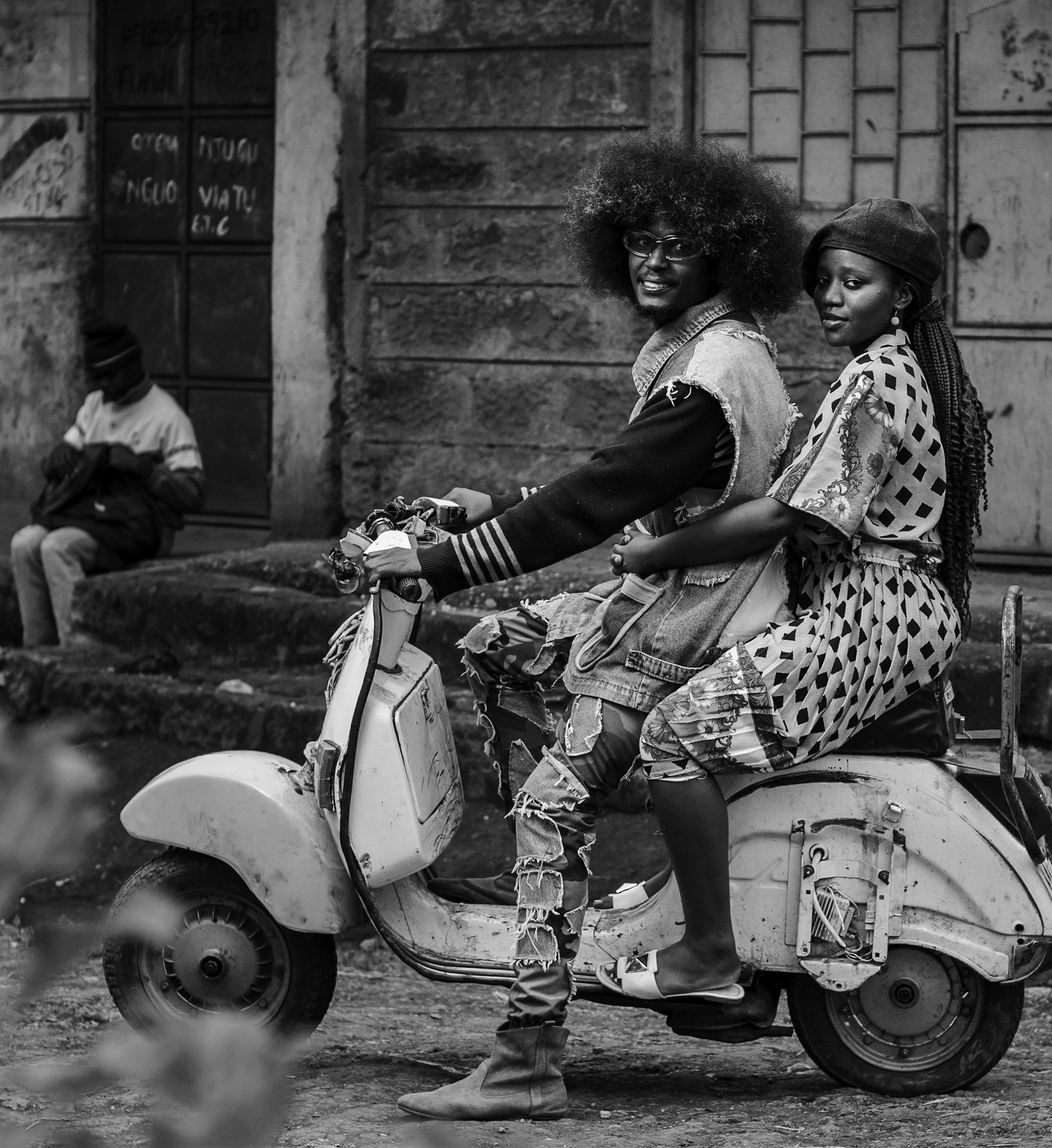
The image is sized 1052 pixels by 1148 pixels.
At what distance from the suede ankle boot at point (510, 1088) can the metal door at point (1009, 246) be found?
360 centimetres

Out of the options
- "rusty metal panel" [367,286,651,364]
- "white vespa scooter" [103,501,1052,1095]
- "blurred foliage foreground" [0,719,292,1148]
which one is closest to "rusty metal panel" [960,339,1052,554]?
"rusty metal panel" [367,286,651,364]

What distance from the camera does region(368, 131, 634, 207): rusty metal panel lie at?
6.57 metres

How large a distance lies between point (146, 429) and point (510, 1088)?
14.4ft

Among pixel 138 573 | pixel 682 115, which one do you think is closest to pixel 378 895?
pixel 138 573

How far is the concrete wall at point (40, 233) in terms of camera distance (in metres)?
8.12

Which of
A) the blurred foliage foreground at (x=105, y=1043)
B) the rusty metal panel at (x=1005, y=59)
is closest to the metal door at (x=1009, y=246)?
the rusty metal panel at (x=1005, y=59)

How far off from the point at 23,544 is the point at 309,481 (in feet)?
3.60

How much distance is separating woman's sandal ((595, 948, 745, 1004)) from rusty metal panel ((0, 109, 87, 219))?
5.77m

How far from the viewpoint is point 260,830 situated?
11.8 ft

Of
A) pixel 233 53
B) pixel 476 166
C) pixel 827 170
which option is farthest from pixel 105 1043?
pixel 233 53

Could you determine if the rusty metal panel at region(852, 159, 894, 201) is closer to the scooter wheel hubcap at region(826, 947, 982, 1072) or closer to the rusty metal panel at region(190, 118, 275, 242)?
the rusty metal panel at region(190, 118, 275, 242)

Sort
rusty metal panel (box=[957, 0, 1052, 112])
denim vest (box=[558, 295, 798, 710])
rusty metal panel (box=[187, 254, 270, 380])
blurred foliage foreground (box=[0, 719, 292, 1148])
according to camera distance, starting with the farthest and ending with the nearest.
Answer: rusty metal panel (box=[187, 254, 270, 380]) → rusty metal panel (box=[957, 0, 1052, 112]) → denim vest (box=[558, 295, 798, 710]) → blurred foliage foreground (box=[0, 719, 292, 1148])

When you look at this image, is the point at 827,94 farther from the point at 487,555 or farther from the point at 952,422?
the point at 487,555

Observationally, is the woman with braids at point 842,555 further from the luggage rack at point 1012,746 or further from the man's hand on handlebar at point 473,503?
the man's hand on handlebar at point 473,503
